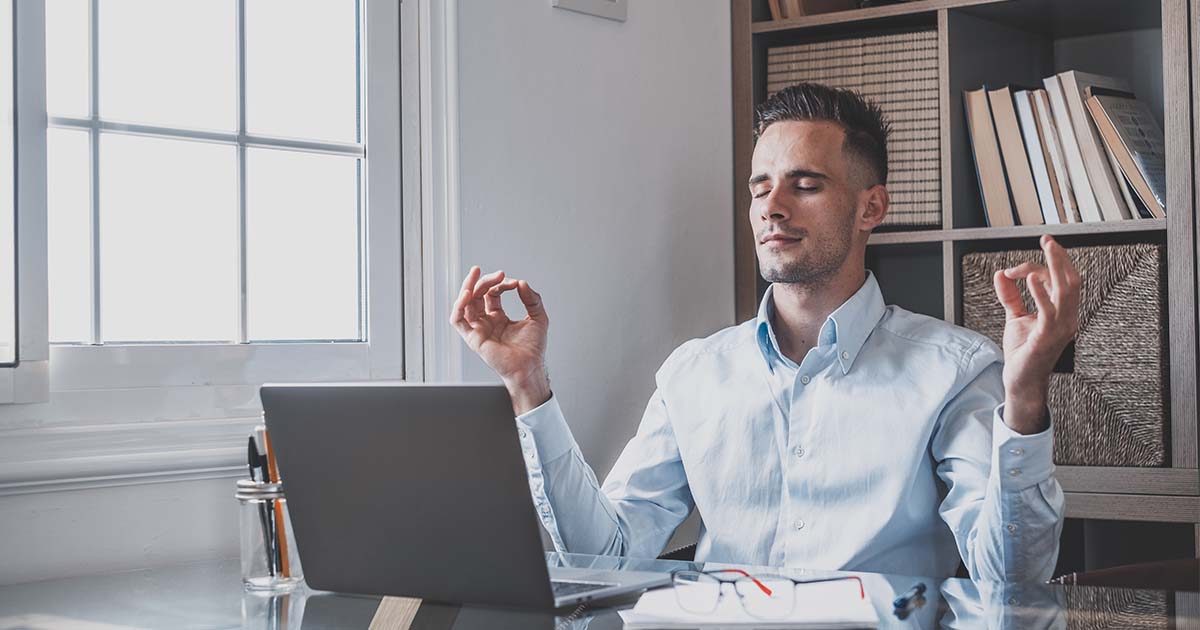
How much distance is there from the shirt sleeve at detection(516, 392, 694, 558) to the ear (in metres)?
0.43

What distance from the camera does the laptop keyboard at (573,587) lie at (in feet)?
3.73

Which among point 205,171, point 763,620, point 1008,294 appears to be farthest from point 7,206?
point 1008,294

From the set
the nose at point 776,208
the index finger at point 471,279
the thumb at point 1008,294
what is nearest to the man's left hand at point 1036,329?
the thumb at point 1008,294

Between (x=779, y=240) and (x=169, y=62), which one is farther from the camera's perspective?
(x=779, y=240)

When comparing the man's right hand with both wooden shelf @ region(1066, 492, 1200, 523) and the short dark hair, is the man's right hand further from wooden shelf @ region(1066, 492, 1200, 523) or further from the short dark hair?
wooden shelf @ region(1066, 492, 1200, 523)

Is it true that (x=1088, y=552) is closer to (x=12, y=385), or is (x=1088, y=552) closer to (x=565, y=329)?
(x=565, y=329)

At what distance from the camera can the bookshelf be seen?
2.05 metres

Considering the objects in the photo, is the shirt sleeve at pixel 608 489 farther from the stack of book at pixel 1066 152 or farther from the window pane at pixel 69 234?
the stack of book at pixel 1066 152

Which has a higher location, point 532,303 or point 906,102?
point 906,102

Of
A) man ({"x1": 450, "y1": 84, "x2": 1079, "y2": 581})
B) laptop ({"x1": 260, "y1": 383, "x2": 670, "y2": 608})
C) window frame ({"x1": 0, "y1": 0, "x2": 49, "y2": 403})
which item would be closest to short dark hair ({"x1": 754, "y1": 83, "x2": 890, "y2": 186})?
man ({"x1": 450, "y1": 84, "x2": 1079, "y2": 581})

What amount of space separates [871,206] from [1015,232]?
40cm

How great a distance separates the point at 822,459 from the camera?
175cm

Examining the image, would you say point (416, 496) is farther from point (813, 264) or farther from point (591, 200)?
point (591, 200)

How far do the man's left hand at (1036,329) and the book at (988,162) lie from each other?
918mm
